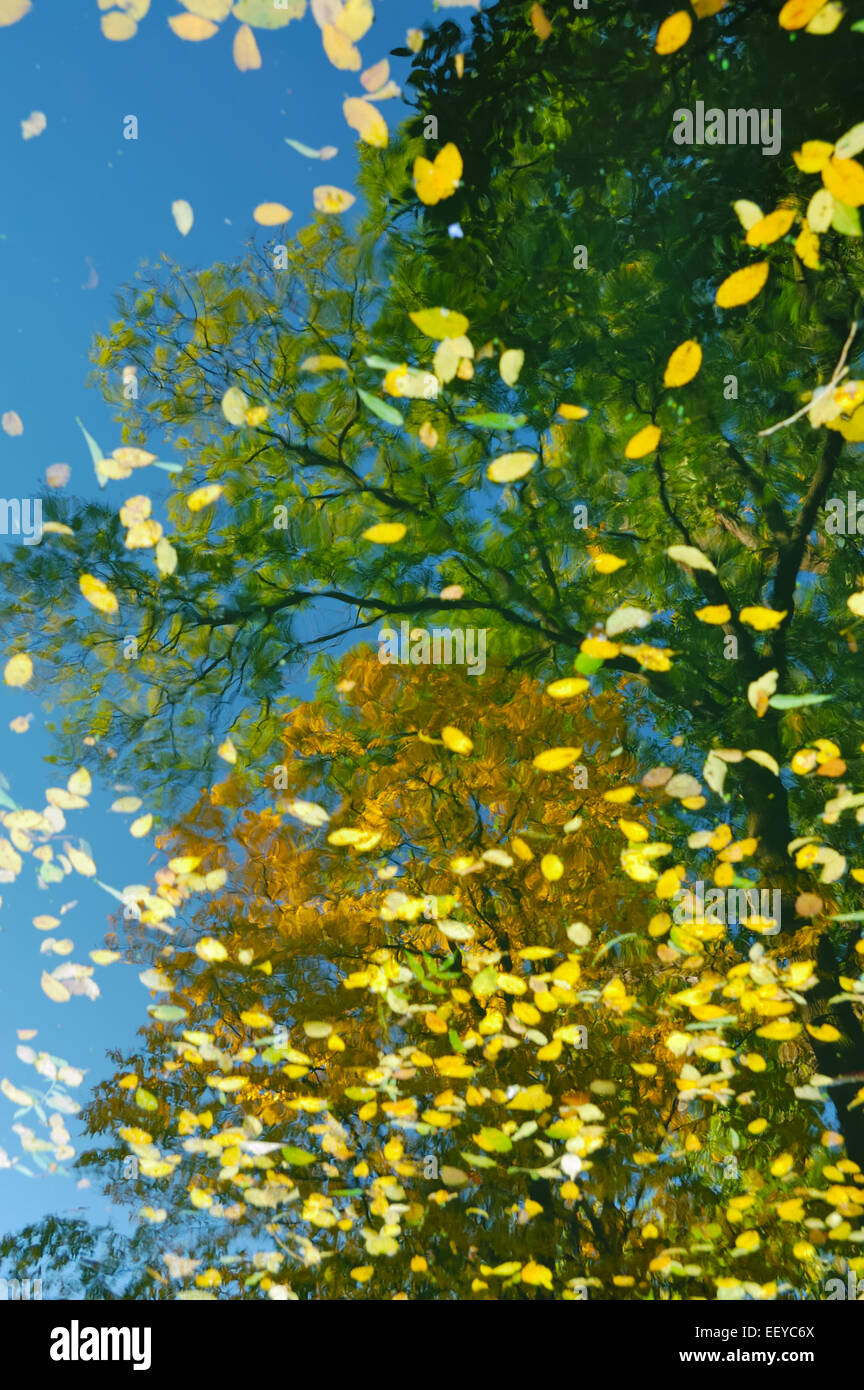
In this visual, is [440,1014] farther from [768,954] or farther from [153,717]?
[153,717]

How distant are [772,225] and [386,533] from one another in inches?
111

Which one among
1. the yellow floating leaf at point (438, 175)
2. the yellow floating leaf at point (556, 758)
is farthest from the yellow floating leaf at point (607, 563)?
the yellow floating leaf at point (438, 175)

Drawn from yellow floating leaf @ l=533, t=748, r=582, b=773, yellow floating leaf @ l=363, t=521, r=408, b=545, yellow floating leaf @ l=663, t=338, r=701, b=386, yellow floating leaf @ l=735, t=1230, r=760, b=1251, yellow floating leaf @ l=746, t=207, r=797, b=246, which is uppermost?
yellow floating leaf @ l=746, t=207, r=797, b=246

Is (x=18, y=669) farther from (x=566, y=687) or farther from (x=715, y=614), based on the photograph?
(x=715, y=614)

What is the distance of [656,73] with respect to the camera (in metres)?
4.46

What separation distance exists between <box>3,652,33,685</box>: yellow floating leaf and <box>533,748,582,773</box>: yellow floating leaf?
3.50 meters

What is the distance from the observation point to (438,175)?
4695 millimetres

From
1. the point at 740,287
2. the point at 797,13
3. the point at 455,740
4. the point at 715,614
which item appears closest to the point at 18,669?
the point at 455,740

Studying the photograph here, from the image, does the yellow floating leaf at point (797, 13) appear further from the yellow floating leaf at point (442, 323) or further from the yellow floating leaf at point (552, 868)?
the yellow floating leaf at point (552, 868)

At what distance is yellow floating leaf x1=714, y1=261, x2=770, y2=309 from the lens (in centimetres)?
454

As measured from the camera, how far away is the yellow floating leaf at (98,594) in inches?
215

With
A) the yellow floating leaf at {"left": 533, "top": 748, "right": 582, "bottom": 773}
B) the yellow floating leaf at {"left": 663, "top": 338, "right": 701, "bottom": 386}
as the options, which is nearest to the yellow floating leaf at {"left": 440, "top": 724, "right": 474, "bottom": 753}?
the yellow floating leaf at {"left": 533, "top": 748, "right": 582, "bottom": 773}

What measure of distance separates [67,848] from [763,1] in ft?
19.6

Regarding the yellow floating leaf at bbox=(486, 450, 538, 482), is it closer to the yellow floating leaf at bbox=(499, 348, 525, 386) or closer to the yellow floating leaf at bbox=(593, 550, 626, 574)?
the yellow floating leaf at bbox=(499, 348, 525, 386)
